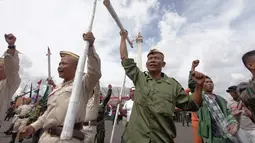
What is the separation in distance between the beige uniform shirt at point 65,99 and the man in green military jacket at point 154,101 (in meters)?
0.44

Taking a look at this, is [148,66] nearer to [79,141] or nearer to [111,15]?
[111,15]

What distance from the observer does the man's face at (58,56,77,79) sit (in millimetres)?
2434

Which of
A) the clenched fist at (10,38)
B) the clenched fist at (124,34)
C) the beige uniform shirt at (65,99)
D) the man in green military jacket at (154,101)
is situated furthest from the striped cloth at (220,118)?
the clenched fist at (10,38)

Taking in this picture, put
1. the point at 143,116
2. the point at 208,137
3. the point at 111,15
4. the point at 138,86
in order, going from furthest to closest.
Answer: the point at 208,137 → the point at 138,86 → the point at 143,116 → the point at 111,15

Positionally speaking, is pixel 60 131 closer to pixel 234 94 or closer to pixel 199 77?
pixel 199 77

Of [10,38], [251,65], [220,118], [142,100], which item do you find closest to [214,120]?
[220,118]

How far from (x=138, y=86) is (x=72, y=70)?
36.0 inches

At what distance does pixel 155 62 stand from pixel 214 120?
5.65ft

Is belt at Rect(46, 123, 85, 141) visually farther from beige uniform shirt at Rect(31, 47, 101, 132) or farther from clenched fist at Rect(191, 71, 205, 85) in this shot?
clenched fist at Rect(191, 71, 205, 85)

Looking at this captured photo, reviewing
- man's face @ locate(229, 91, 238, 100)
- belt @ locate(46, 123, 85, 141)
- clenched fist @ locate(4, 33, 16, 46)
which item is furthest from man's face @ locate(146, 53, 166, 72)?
man's face @ locate(229, 91, 238, 100)

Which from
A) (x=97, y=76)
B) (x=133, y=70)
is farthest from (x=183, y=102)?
(x=97, y=76)

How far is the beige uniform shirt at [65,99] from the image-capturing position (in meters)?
2.10

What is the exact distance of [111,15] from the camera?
2.03 meters

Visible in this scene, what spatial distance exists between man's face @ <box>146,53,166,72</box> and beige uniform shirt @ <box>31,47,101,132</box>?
2.33 feet
